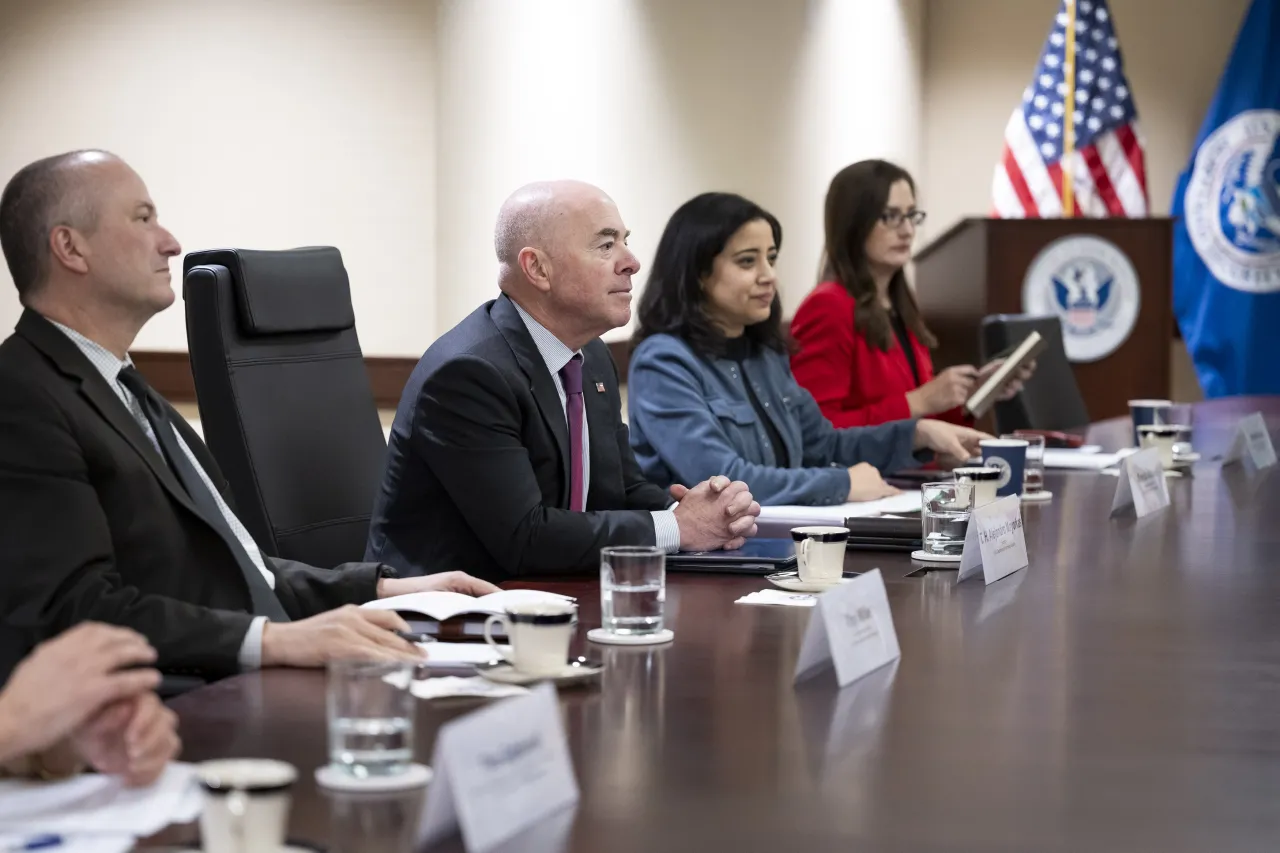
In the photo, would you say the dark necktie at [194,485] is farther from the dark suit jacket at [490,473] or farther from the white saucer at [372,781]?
the white saucer at [372,781]

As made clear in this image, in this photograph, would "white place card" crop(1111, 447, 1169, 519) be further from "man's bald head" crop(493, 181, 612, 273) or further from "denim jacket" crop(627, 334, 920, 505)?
"man's bald head" crop(493, 181, 612, 273)

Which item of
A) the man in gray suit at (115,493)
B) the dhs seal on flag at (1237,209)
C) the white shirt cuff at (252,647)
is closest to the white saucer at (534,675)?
the man in gray suit at (115,493)

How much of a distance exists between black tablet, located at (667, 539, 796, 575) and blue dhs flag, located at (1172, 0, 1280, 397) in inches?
231

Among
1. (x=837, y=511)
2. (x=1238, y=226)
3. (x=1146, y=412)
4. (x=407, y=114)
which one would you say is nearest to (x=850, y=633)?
(x=837, y=511)

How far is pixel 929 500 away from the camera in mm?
2121

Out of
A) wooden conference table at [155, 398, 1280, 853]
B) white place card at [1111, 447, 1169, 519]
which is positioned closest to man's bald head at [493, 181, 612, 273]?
wooden conference table at [155, 398, 1280, 853]

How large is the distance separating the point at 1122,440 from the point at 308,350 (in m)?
2.31

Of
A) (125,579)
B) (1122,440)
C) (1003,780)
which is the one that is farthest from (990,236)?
(1003,780)

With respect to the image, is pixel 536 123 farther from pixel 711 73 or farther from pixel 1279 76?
pixel 1279 76

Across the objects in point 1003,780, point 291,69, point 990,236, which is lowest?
point 1003,780

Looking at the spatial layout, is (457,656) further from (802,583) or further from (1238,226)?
(1238,226)

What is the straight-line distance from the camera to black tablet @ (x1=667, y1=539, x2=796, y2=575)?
2.04 metres

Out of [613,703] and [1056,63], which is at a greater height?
[1056,63]

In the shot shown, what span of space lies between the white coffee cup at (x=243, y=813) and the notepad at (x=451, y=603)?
71 centimetres
